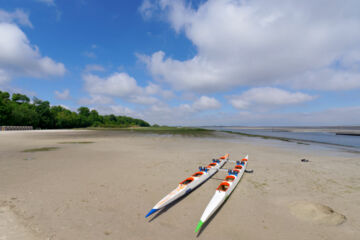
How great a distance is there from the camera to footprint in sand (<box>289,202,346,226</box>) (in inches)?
251

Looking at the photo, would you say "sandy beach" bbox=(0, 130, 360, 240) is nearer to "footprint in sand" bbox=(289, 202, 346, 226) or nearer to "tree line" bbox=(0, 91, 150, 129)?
"footprint in sand" bbox=(289, 202, 346, 226)

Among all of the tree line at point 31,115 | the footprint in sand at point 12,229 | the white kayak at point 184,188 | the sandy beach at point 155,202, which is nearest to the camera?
the footprint in sand at point 12,229

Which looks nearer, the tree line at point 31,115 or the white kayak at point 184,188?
the white kayak at point 184,188

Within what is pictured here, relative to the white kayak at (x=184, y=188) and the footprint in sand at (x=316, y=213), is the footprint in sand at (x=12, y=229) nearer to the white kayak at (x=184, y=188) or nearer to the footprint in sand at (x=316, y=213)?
the white kayak at (x=184, y=188)

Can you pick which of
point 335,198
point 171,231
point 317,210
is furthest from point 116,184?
point 335,198

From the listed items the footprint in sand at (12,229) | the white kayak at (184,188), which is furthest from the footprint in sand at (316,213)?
the footprint in sand at (12,229)

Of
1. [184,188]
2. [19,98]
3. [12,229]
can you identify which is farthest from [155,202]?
[19,98]

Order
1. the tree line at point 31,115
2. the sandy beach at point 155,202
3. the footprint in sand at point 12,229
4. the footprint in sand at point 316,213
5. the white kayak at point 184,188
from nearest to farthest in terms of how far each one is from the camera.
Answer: the footprint in sand at point 12,229 < the sandy beach at point 155,202 < the footprint in sand at point 316,213 < the white kayak at point 184,188 < the tree line at point 31,115

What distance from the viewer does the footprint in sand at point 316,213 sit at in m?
6.38

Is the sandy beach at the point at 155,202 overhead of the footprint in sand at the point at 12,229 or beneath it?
beneath

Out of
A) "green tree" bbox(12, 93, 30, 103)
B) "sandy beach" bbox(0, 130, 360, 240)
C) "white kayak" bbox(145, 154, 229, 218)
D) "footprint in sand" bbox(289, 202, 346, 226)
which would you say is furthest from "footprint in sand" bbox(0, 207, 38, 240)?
"green tree" bbox(12, 93, 30, 103)

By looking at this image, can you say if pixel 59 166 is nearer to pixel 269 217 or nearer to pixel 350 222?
pixel 269 217

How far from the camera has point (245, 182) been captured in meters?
10.8

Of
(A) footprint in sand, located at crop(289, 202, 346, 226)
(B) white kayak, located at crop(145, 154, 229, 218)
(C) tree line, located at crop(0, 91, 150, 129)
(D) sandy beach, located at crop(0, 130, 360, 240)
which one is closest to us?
(D) sandy beach, located at crop(0, 130, 360, 240)
